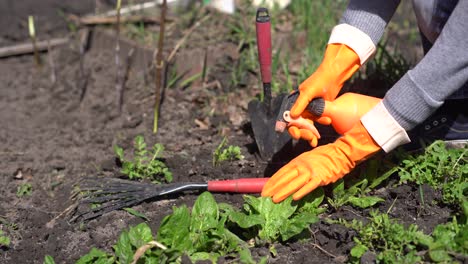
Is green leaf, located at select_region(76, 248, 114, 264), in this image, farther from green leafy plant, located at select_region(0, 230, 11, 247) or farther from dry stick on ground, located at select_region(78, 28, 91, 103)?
dry stick on ground, located at select_region(78, 28, 91, 103)

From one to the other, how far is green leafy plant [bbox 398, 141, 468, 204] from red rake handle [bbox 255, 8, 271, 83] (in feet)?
2.16

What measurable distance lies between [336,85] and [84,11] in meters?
2.27

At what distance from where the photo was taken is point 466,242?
2023mm

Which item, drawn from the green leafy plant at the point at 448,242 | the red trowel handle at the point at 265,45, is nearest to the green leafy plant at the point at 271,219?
the green leafy plant at the point at 448,242

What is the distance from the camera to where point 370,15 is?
262cm

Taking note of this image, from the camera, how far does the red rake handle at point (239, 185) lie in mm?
2502

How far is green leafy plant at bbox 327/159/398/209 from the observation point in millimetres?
2395

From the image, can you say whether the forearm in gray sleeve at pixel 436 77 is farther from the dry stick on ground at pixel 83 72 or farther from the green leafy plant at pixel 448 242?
the dry stick on ground at pixel 83 72

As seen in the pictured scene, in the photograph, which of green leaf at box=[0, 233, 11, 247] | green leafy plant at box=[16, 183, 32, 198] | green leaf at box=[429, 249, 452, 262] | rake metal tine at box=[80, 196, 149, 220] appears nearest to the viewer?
green leaf at box=[429, 249, 452, 262]

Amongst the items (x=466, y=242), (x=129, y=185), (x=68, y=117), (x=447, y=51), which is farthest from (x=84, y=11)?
(x=466, y=242)

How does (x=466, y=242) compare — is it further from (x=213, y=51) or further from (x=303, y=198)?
(x=213, y=51)

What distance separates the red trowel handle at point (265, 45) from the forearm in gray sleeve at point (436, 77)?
24.2 inches

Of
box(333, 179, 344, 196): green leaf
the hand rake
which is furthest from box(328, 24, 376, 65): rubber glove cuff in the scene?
the hand rake

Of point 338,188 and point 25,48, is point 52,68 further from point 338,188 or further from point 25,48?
point 338,188
